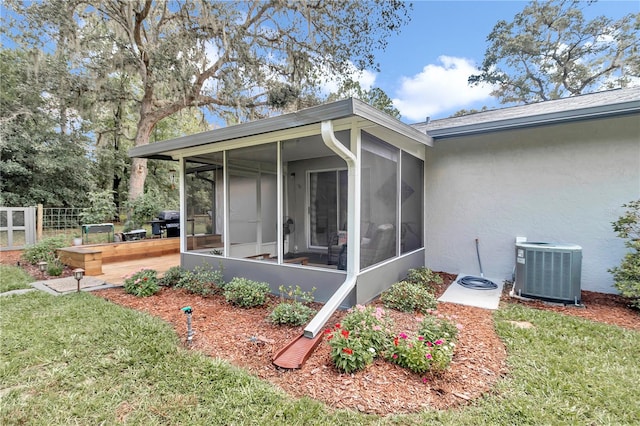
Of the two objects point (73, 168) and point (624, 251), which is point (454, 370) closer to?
point (624, 251)

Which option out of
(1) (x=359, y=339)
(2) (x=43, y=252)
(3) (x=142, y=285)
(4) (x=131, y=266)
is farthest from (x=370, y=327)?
(2) (x=43, y=252)

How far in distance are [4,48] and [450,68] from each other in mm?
19616

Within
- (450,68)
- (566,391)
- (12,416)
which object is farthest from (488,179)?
(450,68)

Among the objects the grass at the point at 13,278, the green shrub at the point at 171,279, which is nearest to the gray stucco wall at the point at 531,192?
the green shrub at the point at 171,279

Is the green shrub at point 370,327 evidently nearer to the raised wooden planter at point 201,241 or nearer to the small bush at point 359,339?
the small bush at point 359,339

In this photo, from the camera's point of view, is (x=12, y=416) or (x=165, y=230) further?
(x=165, y=230)

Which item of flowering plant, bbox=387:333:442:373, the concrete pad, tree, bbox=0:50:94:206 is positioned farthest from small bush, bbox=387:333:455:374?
tree, bbox=0:50:94:206

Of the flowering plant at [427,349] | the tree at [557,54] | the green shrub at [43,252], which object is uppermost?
the tree at [557,54]

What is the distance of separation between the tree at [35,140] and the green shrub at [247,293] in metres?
11.2

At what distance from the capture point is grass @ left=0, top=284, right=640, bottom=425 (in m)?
1.90

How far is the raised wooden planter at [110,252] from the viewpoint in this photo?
5.73 metres

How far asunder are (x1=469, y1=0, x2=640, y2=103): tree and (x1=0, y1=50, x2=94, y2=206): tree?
21.1 metres

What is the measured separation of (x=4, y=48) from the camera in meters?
10.9

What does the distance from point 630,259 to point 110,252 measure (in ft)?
31.3
